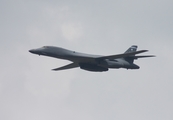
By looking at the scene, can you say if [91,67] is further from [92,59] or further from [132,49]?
[132,49]

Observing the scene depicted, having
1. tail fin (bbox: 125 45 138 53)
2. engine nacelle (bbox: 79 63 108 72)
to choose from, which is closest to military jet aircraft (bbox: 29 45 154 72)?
engine nacelle (bbox: 79 63 108 72)

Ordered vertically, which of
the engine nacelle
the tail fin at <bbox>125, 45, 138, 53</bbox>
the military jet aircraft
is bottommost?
the engine nacelle

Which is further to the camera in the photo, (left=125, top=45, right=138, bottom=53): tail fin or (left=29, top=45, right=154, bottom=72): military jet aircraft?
(left=125, top=45, right=138, bottom=53): tail fin

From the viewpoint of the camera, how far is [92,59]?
5412 centimetres

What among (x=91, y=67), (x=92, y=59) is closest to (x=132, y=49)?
(x=91, y=67)

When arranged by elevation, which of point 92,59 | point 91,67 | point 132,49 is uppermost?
point 132,49

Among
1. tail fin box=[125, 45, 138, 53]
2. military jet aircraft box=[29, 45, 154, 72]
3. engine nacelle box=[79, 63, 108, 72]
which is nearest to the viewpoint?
military jet aircraft box=[29, 45, 154, 72]

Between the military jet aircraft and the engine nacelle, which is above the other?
the military jet aircraft

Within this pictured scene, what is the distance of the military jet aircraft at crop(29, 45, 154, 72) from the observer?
5294 centimetres

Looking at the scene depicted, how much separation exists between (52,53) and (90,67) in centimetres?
666

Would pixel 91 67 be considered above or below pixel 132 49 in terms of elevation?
below

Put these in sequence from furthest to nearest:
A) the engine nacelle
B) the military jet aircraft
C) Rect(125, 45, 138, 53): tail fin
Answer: Rect(125, 45, 138, 53): tail fin → the engine nacelle → the military jet aircraft

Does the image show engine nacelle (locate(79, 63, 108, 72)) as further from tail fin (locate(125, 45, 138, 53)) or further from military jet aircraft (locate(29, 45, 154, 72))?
tail fin (locate(125, 45, 138, 53))

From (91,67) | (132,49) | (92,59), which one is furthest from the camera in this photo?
(132,49)
